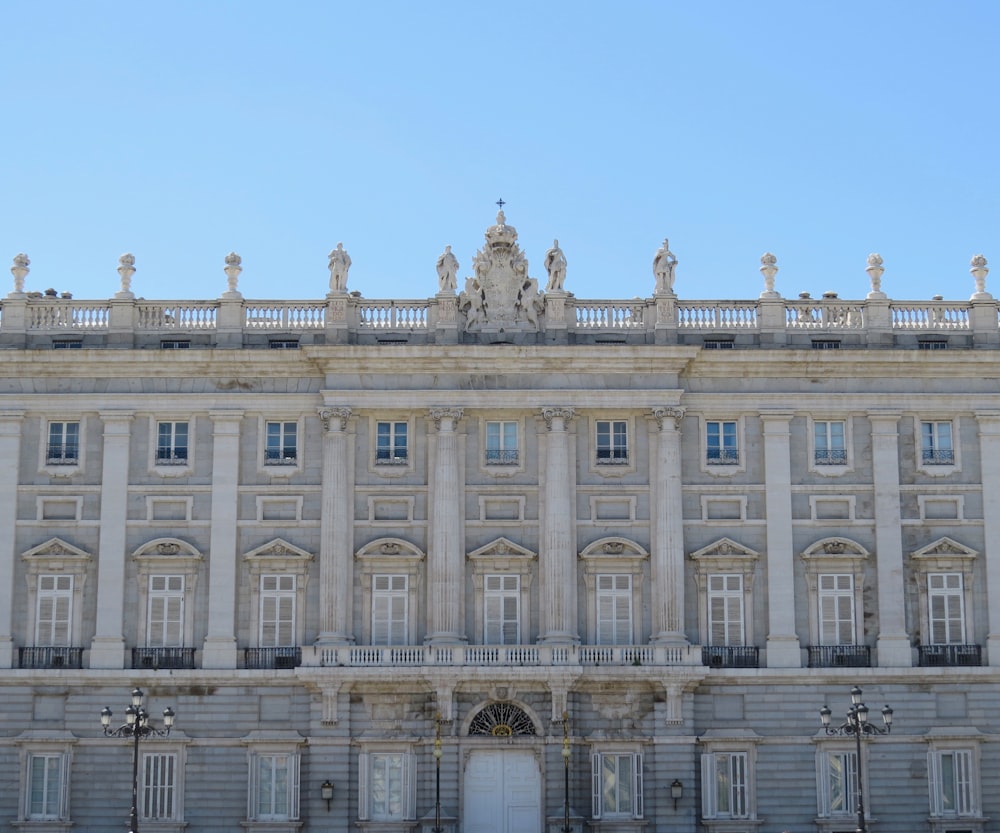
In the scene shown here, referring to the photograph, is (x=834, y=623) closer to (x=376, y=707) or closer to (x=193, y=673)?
(x=376, y=707)

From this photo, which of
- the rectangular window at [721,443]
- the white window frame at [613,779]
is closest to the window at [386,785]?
the white window frame at [613,779]

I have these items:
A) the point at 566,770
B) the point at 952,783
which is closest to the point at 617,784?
the point at 566,770

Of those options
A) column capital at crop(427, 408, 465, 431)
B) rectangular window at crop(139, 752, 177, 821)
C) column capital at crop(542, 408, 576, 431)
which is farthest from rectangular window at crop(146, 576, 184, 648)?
column capital at crop(542, 408, 576, 431)

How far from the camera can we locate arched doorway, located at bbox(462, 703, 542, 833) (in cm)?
4531

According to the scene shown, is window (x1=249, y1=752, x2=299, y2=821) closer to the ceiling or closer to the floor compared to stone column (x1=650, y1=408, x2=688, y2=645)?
closer to the floor

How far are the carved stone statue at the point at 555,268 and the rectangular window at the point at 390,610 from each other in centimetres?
968

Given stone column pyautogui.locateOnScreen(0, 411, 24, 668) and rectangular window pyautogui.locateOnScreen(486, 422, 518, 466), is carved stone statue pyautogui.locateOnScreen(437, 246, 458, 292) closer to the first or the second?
rectangular window pyautogui.locateOnScreen(486, 422, 518, 466)

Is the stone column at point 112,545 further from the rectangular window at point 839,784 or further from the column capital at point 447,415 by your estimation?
the rectangular window at point 839,784

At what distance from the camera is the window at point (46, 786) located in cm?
4541

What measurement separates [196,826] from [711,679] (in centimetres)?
1500

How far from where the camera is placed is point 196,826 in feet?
149

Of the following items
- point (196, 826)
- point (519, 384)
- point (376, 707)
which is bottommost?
point (196, 826)

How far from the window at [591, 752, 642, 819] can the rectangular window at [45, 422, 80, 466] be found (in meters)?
17.4

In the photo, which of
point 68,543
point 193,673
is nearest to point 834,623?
point 193,673
